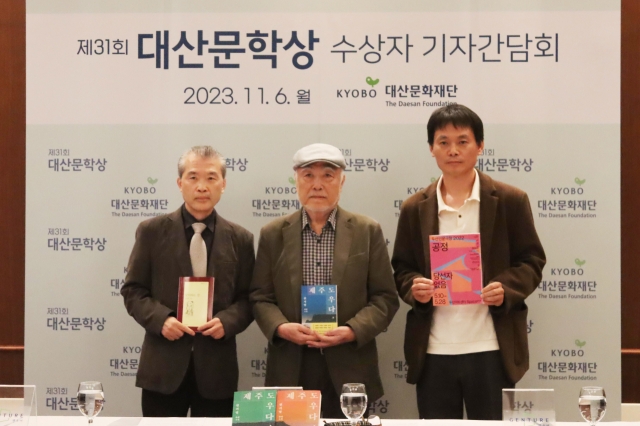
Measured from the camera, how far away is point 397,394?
14.3 feet

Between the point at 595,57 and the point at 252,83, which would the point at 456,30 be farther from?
the point at 252,83

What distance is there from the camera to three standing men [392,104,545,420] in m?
3.61

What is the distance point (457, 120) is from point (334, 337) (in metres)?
1.29

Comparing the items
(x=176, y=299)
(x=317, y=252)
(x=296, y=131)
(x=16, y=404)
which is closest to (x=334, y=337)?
(x=317, y=252)

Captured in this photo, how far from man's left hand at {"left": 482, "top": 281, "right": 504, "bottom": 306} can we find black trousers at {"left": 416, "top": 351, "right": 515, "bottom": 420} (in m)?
0.28

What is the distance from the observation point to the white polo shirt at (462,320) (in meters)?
3.61

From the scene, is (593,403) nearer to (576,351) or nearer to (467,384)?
(467,384)

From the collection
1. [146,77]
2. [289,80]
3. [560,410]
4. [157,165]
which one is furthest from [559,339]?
[146,77]

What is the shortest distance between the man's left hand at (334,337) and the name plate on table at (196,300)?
588 mm

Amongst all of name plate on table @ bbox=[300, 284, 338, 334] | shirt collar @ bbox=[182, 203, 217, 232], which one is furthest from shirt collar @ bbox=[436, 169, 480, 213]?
shirt collar @ bbox=[182, 203, 217, 232]

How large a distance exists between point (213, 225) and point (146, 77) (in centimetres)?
112

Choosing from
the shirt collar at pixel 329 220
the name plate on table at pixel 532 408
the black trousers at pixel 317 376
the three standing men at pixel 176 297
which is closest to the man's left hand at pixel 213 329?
the three standing men at pixel 176 297

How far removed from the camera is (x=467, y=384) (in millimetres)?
3604

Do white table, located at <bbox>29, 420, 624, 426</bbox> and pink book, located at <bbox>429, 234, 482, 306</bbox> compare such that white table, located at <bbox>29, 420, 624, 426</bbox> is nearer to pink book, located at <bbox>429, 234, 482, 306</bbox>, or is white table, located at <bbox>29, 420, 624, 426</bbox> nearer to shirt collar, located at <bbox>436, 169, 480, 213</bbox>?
pink book, located at <bbox>429, 234, 482, 306</bbox>
